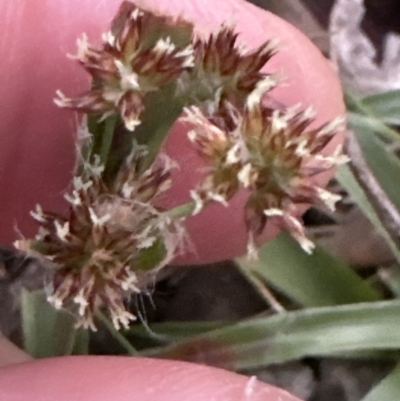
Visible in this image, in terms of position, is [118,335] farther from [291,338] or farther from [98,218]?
[98,218]

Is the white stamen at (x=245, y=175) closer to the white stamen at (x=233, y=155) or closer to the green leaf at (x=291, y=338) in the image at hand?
the white stamen at (x=233, y=155)

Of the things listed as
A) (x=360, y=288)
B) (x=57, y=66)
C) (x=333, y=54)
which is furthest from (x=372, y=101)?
(x=57, y=66)

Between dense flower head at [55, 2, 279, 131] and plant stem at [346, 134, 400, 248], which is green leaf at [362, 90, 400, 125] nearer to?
plant stem at [346, 134, 400, 248]

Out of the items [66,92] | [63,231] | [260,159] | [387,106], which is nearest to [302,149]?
[260,159]

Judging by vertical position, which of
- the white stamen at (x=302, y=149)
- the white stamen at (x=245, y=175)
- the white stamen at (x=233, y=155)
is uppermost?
the white stamen at (x=233, y=155)

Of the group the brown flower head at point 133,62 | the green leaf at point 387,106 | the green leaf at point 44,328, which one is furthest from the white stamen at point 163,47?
the green leaf at point 387,106

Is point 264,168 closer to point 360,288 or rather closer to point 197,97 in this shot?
point 197,97
